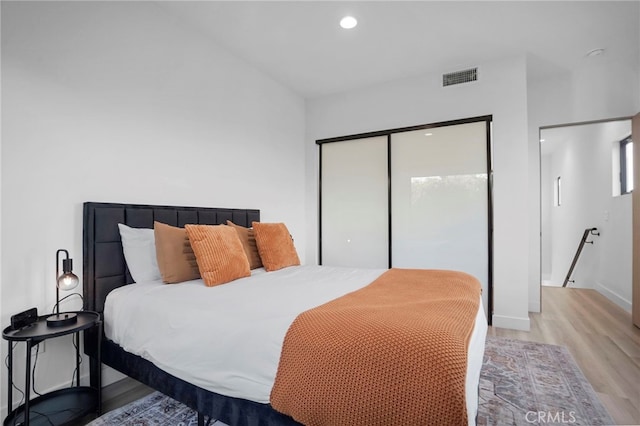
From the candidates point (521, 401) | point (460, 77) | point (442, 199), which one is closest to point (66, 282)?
point (521, 401)

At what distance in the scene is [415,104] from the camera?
3742 millimetres

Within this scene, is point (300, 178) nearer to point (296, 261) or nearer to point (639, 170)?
point (296, 261)

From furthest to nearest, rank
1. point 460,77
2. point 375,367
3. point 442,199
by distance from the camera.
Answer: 1. point 442,199
2. point 460,77
3. point 375,367

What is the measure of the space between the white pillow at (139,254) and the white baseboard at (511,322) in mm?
3208

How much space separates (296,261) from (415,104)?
2.34m

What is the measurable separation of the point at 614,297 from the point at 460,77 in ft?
11.5

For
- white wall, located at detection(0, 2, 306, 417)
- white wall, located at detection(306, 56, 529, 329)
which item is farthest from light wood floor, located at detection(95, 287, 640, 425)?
white wall, located at detection(0, 2, 306, 417)

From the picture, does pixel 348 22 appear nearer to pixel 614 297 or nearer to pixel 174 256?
pixel 174 256

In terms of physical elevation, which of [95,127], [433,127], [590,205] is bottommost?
[590,205]

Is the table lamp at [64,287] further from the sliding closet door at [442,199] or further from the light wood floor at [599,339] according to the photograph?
the sliding closet door at [442,199]

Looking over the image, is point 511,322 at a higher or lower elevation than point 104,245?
lower

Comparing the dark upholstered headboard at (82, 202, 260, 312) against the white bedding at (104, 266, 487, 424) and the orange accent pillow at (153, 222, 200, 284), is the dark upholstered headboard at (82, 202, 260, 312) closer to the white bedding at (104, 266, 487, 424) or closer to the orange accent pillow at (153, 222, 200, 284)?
the white bedding at (104, 266, 487, 424)

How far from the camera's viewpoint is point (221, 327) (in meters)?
1.39

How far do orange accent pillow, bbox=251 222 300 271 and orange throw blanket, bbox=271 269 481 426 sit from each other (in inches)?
54.7
